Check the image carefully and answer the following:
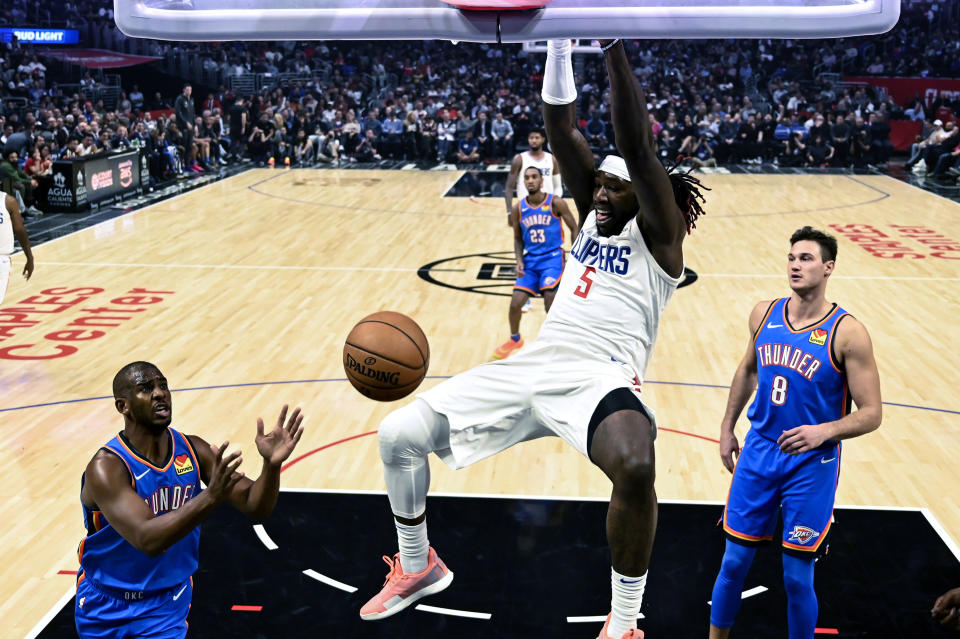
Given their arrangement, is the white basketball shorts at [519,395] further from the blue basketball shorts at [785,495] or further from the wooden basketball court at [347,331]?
the wooden basketball court at [347,331]

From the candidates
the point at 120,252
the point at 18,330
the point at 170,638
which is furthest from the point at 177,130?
the point at 170,638

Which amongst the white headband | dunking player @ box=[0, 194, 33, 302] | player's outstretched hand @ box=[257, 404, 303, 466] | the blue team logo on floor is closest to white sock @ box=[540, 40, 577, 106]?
the white headband

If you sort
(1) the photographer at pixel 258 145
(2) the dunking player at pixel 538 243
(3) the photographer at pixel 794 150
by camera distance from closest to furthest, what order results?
(2) the dunking player at pixel 538 243 → (3) the photographer at pixel 794 150 → (1) the photographer at pixel 258 145

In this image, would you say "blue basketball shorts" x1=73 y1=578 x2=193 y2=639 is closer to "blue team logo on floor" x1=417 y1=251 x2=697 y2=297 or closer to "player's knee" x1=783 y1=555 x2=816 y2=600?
"player's knee" x1=783 y1=555 x2=816 y2=600

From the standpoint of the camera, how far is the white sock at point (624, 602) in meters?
3.71

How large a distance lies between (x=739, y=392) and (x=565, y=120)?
1.44m

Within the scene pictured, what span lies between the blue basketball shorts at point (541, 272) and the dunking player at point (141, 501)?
5.26 metres

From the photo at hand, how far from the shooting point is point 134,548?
3.46 m

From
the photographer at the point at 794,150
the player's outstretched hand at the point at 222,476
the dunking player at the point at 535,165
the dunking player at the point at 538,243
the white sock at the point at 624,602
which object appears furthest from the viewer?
the photographer at the point at 794,150

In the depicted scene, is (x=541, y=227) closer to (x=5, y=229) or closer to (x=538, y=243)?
(x=538, y=243)

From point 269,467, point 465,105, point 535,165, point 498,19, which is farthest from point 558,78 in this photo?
point 465,105

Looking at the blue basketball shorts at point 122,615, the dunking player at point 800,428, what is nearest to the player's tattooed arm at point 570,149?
the dunking player at point 800,428

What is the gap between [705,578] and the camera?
4918mm

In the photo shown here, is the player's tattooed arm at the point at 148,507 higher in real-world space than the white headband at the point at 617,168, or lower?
lower
